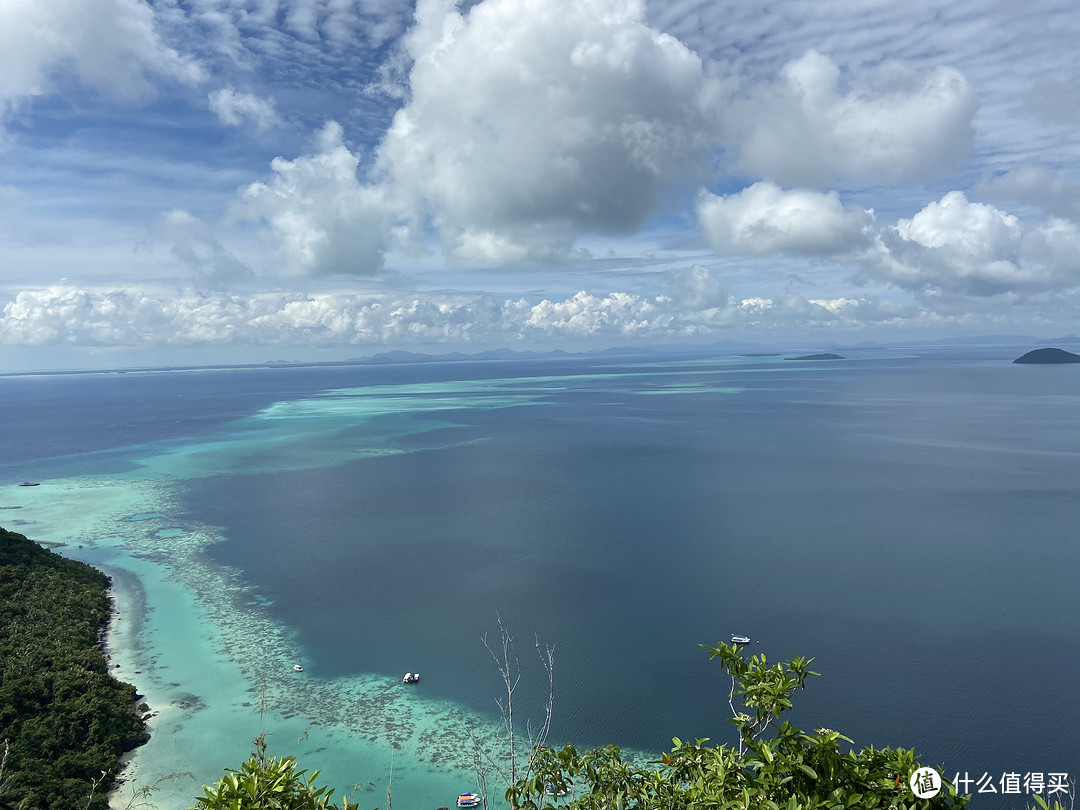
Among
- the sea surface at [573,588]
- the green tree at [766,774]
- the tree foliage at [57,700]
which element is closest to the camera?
the green tree at [766,774]

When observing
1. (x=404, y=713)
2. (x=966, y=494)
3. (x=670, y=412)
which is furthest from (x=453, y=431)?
(x=404, y=713)

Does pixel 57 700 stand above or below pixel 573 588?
above

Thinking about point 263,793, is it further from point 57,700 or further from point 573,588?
point 573,588

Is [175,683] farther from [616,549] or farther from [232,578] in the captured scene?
[616,549]
